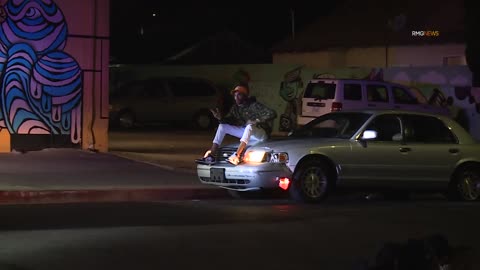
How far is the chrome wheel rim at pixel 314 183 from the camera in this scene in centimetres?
1302

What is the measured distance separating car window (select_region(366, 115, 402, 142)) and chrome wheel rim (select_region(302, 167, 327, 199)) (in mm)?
1093

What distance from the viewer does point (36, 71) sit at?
1814cm

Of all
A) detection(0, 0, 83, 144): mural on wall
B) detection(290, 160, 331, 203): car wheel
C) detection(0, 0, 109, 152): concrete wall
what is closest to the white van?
detection(0, 0, 109, 152): concrete wall

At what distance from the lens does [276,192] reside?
14.3 m

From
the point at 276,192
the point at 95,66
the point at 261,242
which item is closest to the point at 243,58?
the point at 95,66

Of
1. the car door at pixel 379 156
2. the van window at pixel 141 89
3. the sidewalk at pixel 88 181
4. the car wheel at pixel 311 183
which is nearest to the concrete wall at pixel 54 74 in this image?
the sidewalk at pixel 88 181

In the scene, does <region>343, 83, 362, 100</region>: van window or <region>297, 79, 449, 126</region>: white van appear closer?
<region>297, 79, 449, 126</region>: white van

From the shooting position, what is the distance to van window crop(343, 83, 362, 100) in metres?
22.1

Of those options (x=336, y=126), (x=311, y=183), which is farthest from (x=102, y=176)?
(x=336, y=126)

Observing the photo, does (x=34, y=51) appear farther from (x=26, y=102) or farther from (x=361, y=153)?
(x=361, y=153)

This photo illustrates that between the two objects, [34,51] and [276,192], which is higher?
[34,51]

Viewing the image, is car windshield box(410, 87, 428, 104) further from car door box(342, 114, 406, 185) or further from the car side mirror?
the car side mirror

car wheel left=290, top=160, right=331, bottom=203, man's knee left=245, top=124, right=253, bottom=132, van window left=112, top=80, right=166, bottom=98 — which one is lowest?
car wheel left=290, top=160, right=331, bottom=203

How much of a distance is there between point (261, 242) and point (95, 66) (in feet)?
33.4
